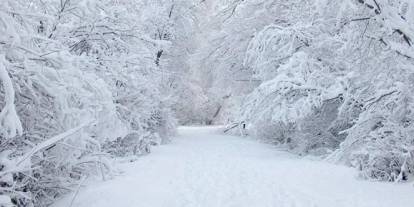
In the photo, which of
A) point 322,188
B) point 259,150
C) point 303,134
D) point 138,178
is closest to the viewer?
point 322,188

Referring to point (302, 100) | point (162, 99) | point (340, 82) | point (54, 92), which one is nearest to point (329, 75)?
point (340, 82)

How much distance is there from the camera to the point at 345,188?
9.22 metres

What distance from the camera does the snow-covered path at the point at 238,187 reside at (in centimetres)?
793

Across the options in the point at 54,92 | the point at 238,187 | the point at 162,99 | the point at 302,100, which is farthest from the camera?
the point at 162,99

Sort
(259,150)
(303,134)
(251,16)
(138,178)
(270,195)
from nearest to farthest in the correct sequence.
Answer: (270,195) < (138,178) < (303,134) < (259,150) < (251,16)

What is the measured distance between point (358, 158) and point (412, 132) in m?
1.47

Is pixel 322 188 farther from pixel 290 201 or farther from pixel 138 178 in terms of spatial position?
pixel 138 178

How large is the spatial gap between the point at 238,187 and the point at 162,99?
11206mm

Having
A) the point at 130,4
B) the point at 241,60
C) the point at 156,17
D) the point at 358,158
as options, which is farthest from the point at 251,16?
the point at 358,158

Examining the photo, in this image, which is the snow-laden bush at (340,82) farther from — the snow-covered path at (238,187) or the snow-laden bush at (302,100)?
the snow-covered path at (238,187)

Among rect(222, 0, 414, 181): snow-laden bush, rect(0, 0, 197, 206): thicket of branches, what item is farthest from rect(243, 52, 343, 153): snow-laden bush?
rect(0, 0, 197, 206): thicket of branches

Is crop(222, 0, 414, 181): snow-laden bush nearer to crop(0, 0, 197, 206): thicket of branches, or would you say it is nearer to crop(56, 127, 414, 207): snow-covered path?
crop(56, 127, 414, 207): snow-covered path

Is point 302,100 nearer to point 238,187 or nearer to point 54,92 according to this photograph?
point 238,187

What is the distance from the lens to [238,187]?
953cm
